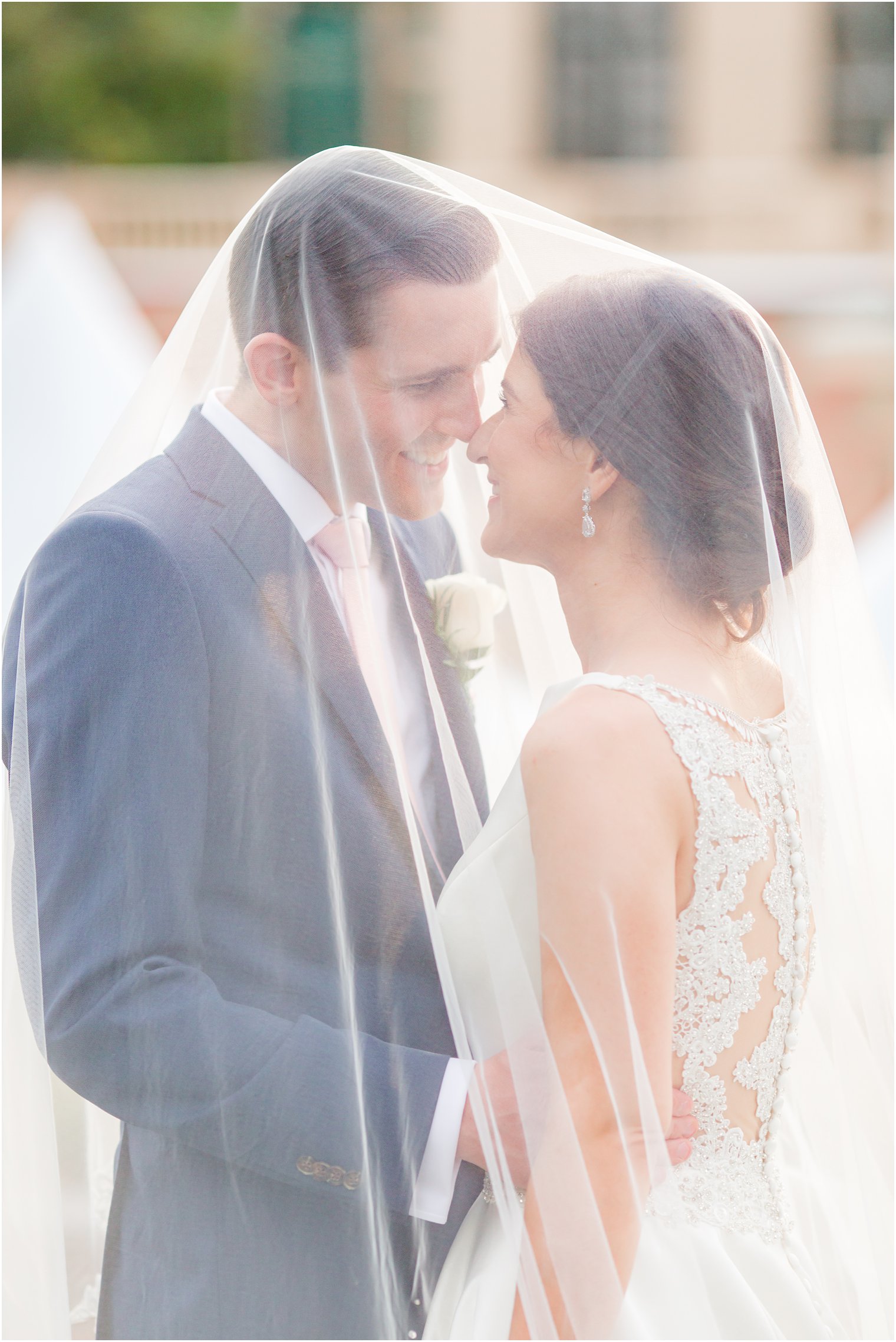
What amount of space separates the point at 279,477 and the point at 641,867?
0.76m

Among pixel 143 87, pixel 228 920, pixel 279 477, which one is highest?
pixel 143 87

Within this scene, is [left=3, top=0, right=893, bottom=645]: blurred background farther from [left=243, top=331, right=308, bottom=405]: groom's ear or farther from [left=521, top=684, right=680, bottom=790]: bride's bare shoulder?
[left=521, top=684, right=680, bottom=790]: bride's bare shoulder

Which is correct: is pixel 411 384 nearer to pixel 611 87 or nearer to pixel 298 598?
pixel 298 598

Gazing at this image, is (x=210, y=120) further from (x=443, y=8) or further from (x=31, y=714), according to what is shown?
(x=31, y=714)

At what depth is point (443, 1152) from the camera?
5.45ft

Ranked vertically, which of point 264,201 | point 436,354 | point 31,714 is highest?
point 264,201

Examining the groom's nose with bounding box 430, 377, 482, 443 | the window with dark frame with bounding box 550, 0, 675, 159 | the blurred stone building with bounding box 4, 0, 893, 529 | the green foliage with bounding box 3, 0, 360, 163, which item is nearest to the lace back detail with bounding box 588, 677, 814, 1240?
the groom's nose with bounding box 430, 377, 482, 443

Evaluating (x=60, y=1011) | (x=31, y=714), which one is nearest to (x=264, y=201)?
(x=31, y=714)

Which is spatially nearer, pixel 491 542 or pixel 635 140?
pixel 491 542

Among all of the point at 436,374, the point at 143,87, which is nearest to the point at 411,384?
the point at 436,374

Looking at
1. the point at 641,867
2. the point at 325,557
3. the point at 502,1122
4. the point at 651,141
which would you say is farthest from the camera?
the point at 651,141

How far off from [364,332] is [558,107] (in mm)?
13543

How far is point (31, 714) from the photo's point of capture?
1.66 meters

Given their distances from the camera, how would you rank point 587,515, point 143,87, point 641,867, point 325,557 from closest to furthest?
1. point 641,867
2. point 587,515
3. point 325,557
4. point 143,87
